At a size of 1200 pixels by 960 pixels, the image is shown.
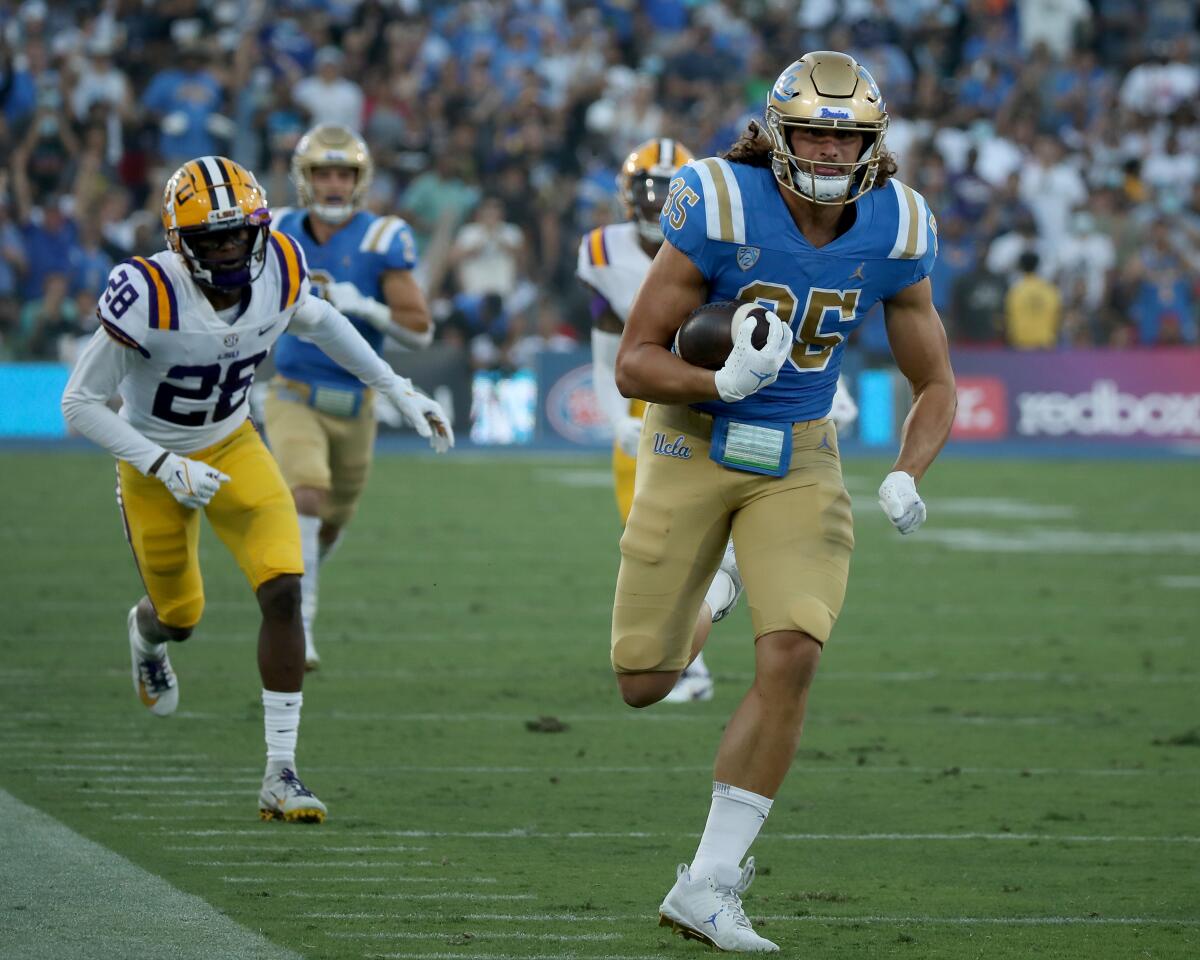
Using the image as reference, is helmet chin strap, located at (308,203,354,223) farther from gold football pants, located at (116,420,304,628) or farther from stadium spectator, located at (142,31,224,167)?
stadium spectator, located at (142,31,224,167)

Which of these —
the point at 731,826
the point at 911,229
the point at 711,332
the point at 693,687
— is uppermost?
the point at 911,229

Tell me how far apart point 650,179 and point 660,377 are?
9.84 feet

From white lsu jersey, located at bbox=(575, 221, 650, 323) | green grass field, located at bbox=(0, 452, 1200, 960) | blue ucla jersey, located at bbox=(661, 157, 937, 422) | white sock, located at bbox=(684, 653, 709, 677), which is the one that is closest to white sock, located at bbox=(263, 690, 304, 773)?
green grass field, located at bbox=(0, 452, 1200, 960)

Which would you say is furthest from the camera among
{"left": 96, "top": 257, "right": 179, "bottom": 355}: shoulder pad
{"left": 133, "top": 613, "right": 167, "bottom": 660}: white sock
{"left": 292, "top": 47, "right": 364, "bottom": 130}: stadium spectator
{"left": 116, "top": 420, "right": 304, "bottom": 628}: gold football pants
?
{"left": 292, "top": 47, "right": 364, "bottom": 130}: stadium spectator

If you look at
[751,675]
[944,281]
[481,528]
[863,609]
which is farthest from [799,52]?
[751,675]

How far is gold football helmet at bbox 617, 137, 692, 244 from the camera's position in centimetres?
702

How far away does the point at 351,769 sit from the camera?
5.71 m

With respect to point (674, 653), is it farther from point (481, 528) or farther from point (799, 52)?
point (799, 52)

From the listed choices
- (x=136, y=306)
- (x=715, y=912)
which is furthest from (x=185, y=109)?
(x=715, y=912)

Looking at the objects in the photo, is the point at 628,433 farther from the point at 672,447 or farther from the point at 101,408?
the point at 672,447

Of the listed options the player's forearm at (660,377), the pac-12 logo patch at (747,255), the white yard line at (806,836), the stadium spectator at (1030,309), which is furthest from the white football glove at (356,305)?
the stadium spectator at (1030,309)

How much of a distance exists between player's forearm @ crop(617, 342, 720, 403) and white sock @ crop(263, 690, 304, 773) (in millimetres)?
1462

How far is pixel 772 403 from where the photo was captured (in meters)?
4.31

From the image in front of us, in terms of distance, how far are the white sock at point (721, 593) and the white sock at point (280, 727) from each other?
1096 millimetres
